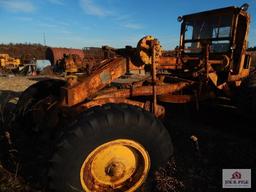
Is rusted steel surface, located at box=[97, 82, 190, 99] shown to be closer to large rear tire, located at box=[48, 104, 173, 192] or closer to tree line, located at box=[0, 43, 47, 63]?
large rear tire, located at box=[48, 104, 173, 192]

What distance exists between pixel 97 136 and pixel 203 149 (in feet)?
8.48

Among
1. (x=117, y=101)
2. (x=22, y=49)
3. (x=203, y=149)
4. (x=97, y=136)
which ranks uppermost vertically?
(x=22, y=49)

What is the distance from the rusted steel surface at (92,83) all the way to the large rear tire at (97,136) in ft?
2.17

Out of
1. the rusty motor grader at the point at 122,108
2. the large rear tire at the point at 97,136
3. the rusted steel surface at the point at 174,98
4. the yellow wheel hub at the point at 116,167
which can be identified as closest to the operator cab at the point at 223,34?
the rusty motor grader at the point at 122,108

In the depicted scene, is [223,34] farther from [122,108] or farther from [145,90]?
Result: [122,108]

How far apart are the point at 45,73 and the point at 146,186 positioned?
864 inches

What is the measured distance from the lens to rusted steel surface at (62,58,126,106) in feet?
12.8

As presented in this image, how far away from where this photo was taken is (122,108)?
3457 millimetres

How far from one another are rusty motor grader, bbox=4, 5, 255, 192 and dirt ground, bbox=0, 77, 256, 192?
1.46 ft

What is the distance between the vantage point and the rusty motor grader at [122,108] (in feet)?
10.6

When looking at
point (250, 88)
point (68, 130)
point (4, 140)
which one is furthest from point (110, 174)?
point (250, 88)

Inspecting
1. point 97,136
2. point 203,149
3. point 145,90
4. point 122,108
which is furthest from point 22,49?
point 97,136

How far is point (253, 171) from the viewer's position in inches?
168

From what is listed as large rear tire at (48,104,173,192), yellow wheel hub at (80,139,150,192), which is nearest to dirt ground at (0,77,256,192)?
yellow wheel hub at (80,139,150,192)
